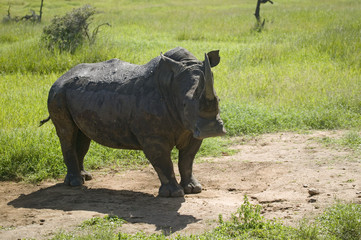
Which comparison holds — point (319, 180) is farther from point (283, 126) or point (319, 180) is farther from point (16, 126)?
point (16, 126)

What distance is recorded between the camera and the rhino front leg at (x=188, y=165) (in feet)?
20.8

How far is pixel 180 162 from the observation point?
6383mm

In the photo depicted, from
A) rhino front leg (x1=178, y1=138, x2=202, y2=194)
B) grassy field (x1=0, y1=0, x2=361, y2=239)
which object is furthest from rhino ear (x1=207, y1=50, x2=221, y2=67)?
grassy field (x1=0, y1=0, x2=361, y2=239)

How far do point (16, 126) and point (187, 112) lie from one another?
14.3 ft

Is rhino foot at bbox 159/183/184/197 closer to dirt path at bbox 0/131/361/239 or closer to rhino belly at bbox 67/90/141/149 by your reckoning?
dirt path at bbox 0/131/361/239

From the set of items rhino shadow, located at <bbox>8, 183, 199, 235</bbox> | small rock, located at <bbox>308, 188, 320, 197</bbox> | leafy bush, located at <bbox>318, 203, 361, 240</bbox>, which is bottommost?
rhino shadow, located at <bbox>8, 183, 199, 235</bbox>

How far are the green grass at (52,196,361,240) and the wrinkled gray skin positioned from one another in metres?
Result: 0.93

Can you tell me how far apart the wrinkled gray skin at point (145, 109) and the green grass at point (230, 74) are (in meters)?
1.21

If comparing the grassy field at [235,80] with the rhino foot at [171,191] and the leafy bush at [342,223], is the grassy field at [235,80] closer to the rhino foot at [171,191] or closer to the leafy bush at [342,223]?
the leafy bush at [342,223]

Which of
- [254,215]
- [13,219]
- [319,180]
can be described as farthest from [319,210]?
[13,219]

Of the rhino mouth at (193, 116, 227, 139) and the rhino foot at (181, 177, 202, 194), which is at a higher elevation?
the rhino mouth at (193, 116, 227, 139)

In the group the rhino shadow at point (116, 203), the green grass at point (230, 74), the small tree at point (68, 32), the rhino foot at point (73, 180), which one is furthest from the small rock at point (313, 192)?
the small tree at point (68, 32)

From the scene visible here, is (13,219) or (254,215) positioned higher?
(254,215)

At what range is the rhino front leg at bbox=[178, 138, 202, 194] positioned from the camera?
6328mm
